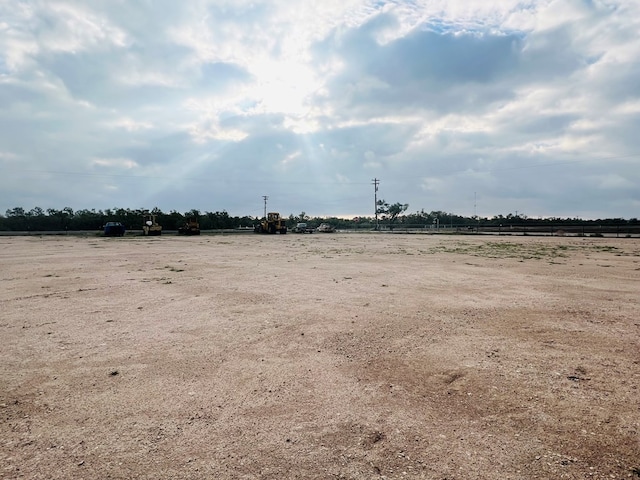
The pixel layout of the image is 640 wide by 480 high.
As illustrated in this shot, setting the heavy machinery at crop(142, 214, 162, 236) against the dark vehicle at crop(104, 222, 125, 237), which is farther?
the heavy machinery at crop(142, 214, 162, 236)

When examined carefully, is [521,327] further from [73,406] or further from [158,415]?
[73,406]

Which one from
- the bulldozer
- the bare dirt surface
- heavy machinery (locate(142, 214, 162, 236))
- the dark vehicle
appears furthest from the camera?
the bulldozer

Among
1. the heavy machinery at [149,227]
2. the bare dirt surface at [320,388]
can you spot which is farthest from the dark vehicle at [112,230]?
the bare dirt surface at [320,388]

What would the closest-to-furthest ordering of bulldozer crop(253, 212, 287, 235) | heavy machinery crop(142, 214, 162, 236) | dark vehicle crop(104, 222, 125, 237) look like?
dark vehicle crop(104, 222, 125, 237), heavy machinery crop(142, 214, 162, 236), bulldozer crop(253, 212, 287, 235)

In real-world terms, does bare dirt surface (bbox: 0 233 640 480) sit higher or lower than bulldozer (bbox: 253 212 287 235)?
lower

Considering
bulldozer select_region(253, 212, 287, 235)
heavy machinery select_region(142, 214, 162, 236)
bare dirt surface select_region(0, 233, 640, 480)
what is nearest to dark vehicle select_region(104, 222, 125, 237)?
heavy machinery select_region(142, 214, 162, 236)

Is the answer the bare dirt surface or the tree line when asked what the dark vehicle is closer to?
the tree line

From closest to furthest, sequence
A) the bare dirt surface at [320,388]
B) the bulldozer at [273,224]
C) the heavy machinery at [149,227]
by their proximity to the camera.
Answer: the bare dirt surface at [320,388] → the heavy machinery at [149,227] → the bulldozer at [273,224]

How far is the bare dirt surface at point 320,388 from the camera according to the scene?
A: 8.88 feet

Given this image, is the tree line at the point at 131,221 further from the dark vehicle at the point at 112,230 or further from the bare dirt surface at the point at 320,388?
the bare dirt surface at the point at 320,388

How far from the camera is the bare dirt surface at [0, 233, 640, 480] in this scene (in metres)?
2.71

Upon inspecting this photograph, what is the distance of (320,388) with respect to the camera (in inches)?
153

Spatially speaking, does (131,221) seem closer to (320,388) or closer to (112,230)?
(112,230)

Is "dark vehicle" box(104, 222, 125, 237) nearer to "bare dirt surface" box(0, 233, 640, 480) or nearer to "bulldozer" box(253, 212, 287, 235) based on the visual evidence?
"bulldozer" box(253, 212, 287, 235)
